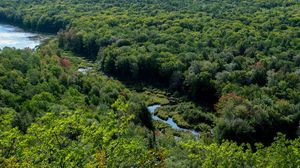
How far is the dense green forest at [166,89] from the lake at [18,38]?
43.1 feet

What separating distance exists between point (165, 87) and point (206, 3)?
306ft

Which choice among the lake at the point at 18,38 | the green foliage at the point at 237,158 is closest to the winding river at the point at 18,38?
the lake at the point at 18,38

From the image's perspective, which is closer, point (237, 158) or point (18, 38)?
point (237, 158)

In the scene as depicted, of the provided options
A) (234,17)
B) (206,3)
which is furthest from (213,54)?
(206,3)

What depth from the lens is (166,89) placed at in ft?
370

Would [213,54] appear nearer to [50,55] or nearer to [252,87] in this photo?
[252,87]

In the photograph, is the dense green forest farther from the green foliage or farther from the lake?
the lake

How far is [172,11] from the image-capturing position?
180 m

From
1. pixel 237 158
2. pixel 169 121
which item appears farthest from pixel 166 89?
pixel 237 158

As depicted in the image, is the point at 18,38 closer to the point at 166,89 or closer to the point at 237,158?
the point at 166,89

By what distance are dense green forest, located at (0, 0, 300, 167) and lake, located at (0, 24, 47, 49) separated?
43.1 ft

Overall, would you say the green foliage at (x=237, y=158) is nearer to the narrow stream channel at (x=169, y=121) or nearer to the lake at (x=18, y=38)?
the narrow stream channel at (x=169, y=121)

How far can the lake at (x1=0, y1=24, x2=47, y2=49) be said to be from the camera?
160 meters

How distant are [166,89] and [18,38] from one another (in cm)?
8719
